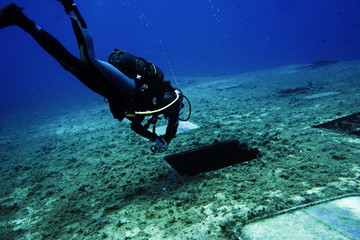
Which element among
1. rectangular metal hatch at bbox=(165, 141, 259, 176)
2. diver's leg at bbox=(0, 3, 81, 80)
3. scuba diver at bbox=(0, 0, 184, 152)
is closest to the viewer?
diver's leg at bbox=(0, 3, 81, 80)

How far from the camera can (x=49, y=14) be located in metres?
77.9

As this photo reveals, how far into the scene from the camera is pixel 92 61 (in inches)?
108

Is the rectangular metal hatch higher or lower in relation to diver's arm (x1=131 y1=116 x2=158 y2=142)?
lower

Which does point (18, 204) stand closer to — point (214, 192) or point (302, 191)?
point (214, 192)

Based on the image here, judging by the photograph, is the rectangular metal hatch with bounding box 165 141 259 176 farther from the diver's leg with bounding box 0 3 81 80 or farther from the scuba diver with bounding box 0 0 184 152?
the diver's leg with bounding box 0 3 81 80

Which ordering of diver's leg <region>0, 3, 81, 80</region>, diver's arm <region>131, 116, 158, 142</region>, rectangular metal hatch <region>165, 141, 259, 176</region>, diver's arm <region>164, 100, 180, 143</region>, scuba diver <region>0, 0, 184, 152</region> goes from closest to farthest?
diver's leg <region>0, 3, 81, 80</region> → scuba diver <region>0, 0, 184, 152</region> → diver's arm <region>131, 116, 158, 142</region> → diver's arm <region>164, 100, 180, 143</region> → rectangular metal hatch <region>165, 141, 259, 176</region>

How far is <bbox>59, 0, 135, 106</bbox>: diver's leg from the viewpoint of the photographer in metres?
2.76

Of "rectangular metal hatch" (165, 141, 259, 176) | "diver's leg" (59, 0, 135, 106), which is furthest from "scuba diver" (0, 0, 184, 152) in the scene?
"rectangular metal hatch" (165, 141, 259, 176)

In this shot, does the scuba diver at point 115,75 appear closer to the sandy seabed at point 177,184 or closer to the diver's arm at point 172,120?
the diver's arm at point 172,120

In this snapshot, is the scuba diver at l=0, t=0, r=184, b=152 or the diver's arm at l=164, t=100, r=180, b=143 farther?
the diver's arm at l=164, t=100, r=180, b=143

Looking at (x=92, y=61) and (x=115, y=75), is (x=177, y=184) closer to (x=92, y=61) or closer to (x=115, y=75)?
(x=115, y=75)

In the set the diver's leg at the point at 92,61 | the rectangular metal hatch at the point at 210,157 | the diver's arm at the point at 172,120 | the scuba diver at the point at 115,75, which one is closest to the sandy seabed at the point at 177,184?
the rectangular metal hatch at the point at 210,157

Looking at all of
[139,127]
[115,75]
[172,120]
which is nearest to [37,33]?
[115,75]

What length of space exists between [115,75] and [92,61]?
0.31m
